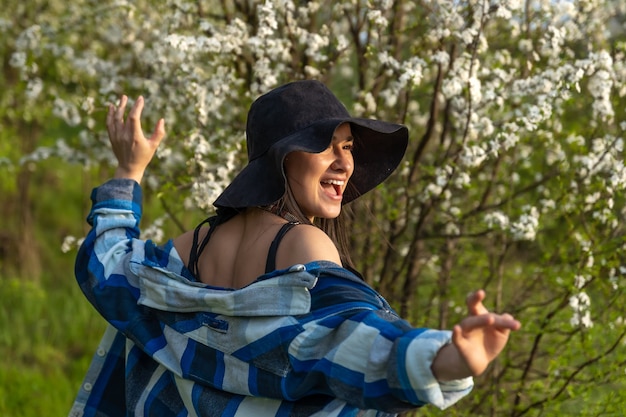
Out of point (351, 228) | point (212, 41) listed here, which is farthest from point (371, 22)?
point (351, 228)

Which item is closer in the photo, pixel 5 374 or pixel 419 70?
pixel 419 70

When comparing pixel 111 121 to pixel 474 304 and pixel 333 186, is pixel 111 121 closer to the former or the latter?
pixel 333 186

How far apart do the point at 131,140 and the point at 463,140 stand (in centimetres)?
153

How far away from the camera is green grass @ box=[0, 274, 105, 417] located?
213 inches

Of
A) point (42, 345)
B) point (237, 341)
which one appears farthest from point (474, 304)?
point (42, 345)

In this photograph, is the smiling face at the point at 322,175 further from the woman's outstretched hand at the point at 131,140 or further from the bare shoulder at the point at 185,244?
the woman's outstretched hand at the point at 131,140

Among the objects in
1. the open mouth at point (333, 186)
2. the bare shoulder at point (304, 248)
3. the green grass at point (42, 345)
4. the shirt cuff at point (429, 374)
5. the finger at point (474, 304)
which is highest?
the open mouth at point (333, 186)

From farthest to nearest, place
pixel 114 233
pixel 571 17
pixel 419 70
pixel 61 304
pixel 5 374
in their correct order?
pixel 61 304 < pixel 5 374 < pixel 571 17 < pixel 419 70 < pixel 114 233

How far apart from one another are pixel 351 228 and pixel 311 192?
74.2 inches

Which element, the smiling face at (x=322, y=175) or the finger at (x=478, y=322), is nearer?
the finger at (x=478, y=322)

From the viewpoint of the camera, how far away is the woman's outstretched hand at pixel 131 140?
2625 mm

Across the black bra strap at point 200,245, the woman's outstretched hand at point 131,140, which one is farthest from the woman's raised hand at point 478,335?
the woman's outstretched hand at point 131,140

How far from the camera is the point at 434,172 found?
372 centimetres

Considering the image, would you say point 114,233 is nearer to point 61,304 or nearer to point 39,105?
point 61,304
